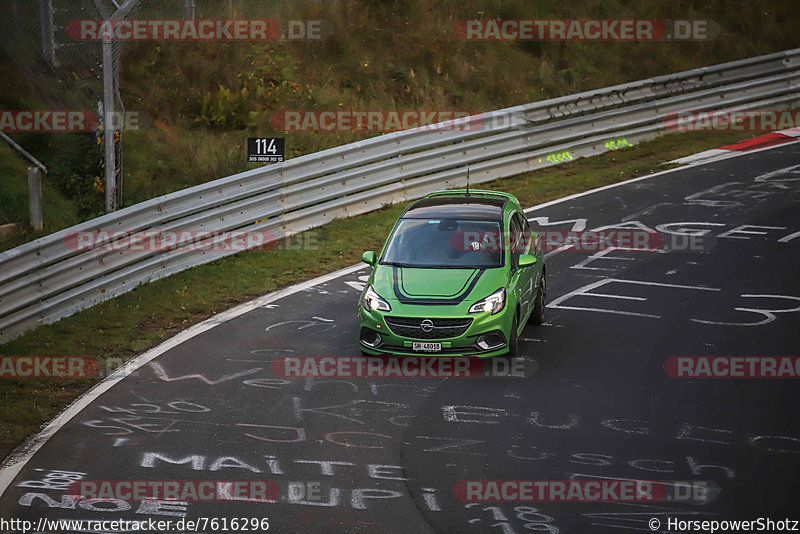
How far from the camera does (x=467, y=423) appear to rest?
9.80 meters

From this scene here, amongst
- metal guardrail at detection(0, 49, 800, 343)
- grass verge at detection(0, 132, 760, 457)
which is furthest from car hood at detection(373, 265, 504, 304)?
metal guardrail at detection(0, 49, 800, 343)

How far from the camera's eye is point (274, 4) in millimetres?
24359

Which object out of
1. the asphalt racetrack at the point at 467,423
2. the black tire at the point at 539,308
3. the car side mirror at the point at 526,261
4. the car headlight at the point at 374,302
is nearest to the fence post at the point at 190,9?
the asphalt racetrack at the point at 467,423

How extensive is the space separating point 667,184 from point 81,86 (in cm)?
1176

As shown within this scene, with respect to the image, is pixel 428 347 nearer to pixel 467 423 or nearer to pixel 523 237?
pixel 467 423

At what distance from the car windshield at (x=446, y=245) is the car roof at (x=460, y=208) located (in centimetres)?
13

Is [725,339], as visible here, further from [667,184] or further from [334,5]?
[334,5]

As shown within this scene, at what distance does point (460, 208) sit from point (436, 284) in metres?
1.72

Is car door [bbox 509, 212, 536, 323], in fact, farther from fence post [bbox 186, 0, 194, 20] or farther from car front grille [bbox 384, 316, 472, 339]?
fence post [bbox 186, 0, 194, 20]

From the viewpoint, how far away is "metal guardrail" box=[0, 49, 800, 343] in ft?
42.2

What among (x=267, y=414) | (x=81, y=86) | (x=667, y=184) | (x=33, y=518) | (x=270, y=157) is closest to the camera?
(x=33, y=518)

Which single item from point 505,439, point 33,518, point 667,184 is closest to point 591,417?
point 505,439

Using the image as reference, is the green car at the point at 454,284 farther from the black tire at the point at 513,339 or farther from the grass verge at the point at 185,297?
the grass verge at the point at 185,297

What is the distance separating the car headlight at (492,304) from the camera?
11.4 metres
